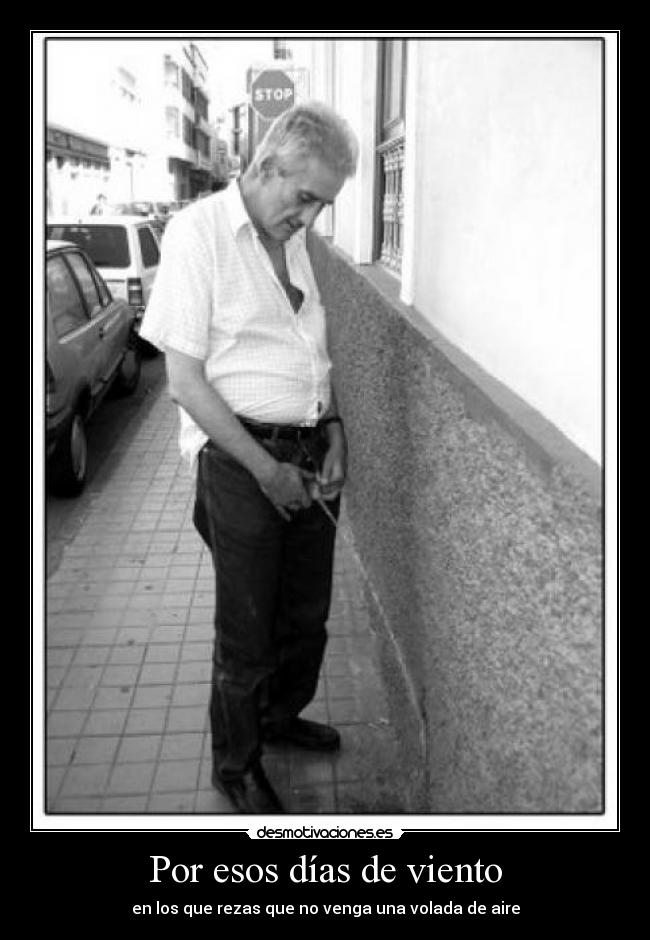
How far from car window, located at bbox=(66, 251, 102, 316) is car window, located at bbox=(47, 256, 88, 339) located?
17 cm

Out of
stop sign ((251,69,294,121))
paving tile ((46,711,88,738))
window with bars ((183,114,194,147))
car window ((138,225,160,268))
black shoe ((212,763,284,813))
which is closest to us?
black shoe ((212,763,284,813))

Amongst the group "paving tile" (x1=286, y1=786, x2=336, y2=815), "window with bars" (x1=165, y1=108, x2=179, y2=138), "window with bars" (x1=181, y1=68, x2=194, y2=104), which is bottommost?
"paving tile" (x1=286, y1=786, x2=336, y2=815)

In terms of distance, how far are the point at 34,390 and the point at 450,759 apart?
4.75ft

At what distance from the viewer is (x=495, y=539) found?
6.07 feet

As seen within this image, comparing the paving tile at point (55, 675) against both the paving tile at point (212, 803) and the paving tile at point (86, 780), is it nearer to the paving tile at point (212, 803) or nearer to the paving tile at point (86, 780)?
the paving tile at point (86, 780)

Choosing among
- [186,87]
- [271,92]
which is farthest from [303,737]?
[186,87]

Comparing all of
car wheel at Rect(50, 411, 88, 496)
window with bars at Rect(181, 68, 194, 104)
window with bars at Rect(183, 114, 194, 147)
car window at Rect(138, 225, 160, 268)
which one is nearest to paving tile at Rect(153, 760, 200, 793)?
car wheel at Rect(50, 411, 88, 496)

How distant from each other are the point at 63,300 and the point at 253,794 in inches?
198

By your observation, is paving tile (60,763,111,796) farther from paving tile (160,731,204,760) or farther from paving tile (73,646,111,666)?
paving tile (73,646,111,666)

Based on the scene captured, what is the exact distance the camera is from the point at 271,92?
33.3 feet

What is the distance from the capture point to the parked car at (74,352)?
5.75 m

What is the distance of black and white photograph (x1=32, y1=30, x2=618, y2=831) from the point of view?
1.49 metres

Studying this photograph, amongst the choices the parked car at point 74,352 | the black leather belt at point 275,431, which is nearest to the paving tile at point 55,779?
the black leather belt at point 275,431

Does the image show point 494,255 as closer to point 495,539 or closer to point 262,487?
point 495,539
